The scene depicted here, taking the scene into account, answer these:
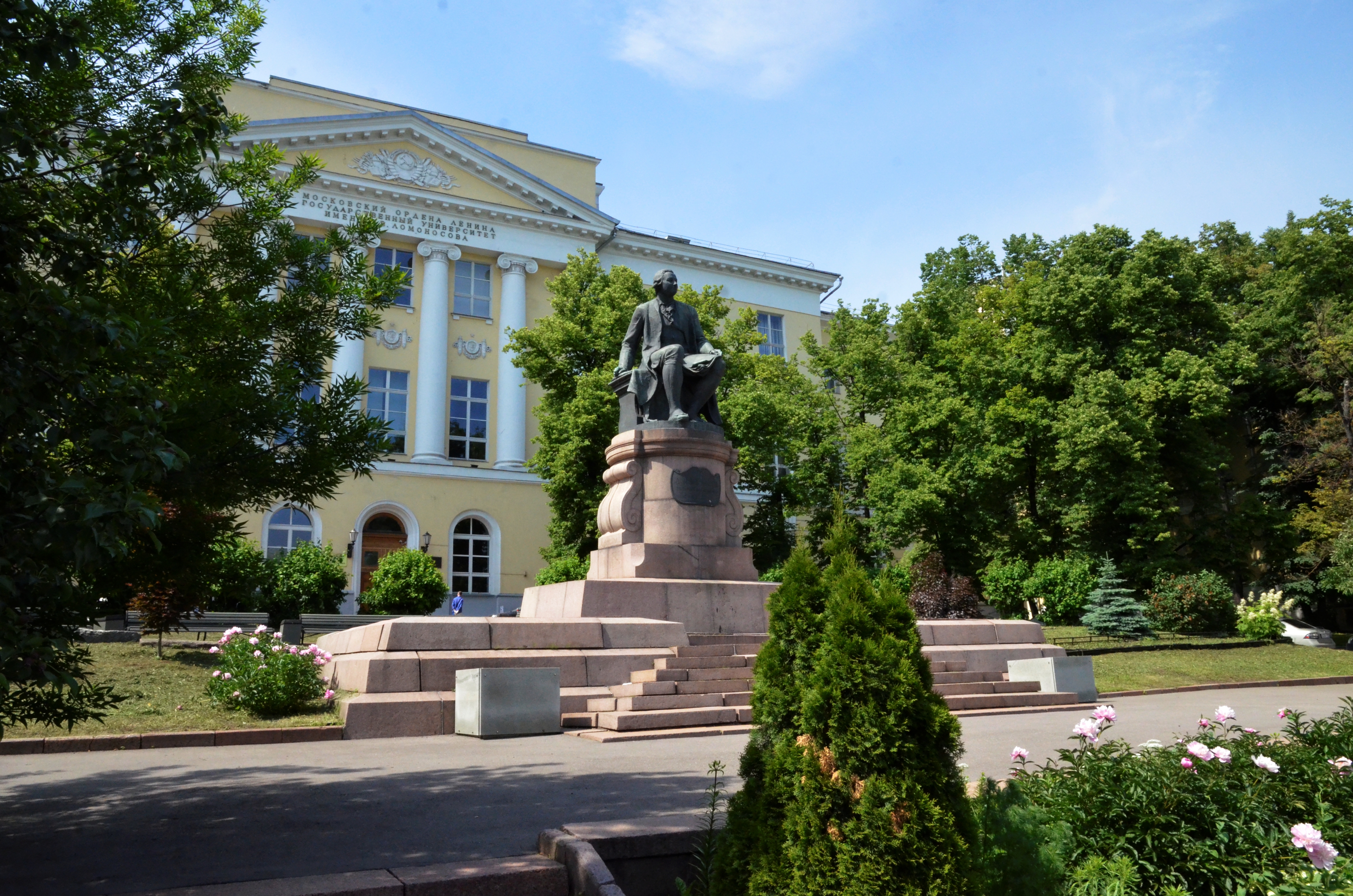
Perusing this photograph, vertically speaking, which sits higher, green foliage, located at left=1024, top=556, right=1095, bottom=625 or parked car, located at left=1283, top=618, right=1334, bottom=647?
green foliage, located at left=1024, top=556, right=1095, bottom=625

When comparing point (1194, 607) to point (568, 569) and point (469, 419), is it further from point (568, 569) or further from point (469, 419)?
point (469, 419)

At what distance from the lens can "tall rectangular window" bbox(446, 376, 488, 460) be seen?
3772 cm

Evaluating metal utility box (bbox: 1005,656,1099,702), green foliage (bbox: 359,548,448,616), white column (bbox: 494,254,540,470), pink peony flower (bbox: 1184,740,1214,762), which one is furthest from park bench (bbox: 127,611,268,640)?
pink peony flower (bbox: 1184,740,1214,762)

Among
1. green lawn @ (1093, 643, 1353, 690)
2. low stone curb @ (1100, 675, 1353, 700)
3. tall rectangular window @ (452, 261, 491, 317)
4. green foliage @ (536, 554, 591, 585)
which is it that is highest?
tall rectangular window @ (452, 261, 491, 317)

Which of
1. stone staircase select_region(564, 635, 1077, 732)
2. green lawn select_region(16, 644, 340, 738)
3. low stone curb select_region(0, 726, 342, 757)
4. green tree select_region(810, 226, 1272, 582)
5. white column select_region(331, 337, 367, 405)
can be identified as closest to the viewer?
low stone curb select_region(0, 726, 342, 757)

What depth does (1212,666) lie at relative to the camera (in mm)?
19156

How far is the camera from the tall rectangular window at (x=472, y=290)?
1533 inches

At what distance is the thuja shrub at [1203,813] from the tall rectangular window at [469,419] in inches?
1337

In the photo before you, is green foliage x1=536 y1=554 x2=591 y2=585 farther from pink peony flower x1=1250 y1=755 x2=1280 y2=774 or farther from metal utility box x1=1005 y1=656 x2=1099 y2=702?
pink peony flower x1=1250 y1=755 x2=1280 y2=774

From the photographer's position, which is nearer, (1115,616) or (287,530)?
(1115,616)

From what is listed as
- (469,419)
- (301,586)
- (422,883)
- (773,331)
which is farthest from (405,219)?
(422,883)

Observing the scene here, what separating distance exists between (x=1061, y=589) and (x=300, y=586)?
→ 67.9ft

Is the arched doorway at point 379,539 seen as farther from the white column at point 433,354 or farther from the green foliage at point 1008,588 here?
the green foliage at point 1008,588

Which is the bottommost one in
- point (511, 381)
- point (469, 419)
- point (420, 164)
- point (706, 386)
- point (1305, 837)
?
point (1305, 837)
